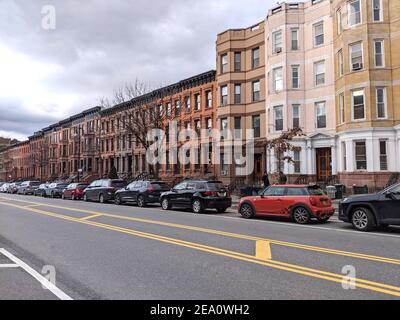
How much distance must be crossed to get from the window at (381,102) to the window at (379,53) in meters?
1.66

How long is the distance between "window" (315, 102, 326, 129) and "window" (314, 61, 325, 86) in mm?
1633

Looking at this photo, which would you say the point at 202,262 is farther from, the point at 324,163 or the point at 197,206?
the point at 324,163

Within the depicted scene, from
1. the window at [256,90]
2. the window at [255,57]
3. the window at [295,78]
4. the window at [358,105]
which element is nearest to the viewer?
the window at [358,105]

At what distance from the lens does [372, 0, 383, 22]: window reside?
24.0 m

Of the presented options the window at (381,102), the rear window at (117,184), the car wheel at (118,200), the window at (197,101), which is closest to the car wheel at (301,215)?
the window at (381,102)

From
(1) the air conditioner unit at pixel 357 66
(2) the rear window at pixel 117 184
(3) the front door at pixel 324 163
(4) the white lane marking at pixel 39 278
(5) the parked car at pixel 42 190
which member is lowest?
(4) the white lane marking at pixel 39 278

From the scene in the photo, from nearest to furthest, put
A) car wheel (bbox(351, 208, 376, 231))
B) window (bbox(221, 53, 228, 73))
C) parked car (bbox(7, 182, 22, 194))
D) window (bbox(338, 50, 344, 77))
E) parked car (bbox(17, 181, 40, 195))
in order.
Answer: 1. car wheel (bbox(351, 208, 376, 231))
2. window (bbox(338, 50, 344, 77))
3. window (bbox(221, 53, 228, 73))
4. parked car (bbox(17, 181, 40, 195))
5. parked car (bbox(7, 182, 22, 194))

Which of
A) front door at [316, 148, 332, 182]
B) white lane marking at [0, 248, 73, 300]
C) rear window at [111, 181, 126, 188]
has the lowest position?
white lane marking at [0, 248, 73, 300]

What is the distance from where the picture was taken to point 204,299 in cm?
513

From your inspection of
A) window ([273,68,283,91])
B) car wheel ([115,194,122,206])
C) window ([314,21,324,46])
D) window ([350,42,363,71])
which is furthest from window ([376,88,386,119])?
car wheel ([115,194,122,206])

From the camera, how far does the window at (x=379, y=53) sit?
23947 millimetres

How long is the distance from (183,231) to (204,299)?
6379 millimetres

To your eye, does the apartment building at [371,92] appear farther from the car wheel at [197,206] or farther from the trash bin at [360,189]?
the car wheel at [197,206]

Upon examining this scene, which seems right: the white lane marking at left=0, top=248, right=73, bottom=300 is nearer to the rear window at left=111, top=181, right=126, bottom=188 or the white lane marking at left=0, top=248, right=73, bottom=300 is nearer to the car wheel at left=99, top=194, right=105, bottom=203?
the car wheel at left=99, top=194, right=105, bottom=203
